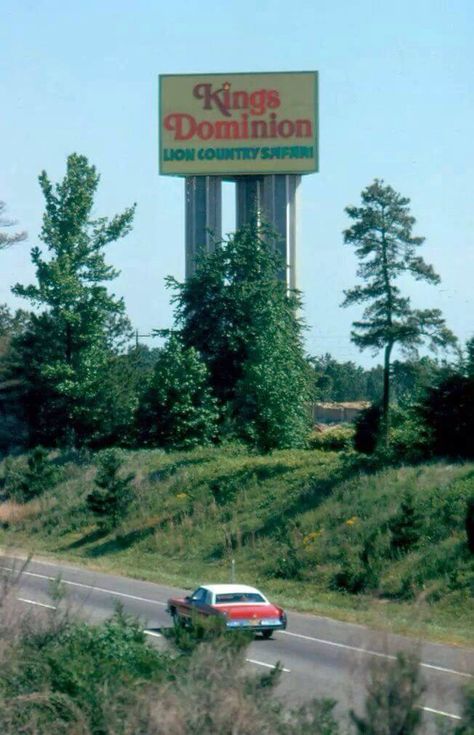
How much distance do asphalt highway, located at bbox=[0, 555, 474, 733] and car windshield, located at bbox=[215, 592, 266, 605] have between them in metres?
0.79

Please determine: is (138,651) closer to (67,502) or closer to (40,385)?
(67,502)

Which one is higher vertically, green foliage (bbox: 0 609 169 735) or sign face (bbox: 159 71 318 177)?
sign face (bbox: 159 71 318 177)

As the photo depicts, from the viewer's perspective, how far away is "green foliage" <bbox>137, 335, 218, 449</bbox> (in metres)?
55.1

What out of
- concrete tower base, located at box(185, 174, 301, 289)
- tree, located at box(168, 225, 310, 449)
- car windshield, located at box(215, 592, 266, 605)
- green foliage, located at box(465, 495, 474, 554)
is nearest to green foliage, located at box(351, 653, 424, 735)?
car windshield, located at box(215, 592, 266, 605)

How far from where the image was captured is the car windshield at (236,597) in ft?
75.7

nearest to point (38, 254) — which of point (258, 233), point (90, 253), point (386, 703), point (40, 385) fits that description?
point (90, 253)

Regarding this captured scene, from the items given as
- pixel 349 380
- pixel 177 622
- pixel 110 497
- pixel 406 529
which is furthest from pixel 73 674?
pixel 349 380

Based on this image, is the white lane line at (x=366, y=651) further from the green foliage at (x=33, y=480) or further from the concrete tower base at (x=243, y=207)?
the concrete tower base at (x=243, y=207)

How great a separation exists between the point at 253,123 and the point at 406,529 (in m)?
42.2

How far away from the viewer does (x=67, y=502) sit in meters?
52.2

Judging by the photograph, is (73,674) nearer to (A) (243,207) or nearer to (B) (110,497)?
(B) (110,497)

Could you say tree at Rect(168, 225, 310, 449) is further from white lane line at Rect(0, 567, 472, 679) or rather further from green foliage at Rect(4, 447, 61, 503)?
white lane line at Rect(0, 567, 472, 679)

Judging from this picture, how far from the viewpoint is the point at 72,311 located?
60.4 m

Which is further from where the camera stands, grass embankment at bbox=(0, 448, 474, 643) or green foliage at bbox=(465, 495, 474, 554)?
grass embankment at bbox=(0, 448, 474, 643)
